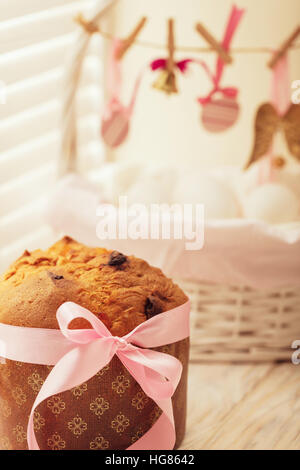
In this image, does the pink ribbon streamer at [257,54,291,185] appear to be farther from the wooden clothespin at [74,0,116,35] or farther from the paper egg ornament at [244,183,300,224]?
the wooden clothespin at [74,0,116,35]

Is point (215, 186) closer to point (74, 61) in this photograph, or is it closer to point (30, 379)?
point (74, 61)

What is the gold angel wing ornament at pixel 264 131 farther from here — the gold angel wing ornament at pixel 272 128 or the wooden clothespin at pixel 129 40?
the wooden clothespin at pixel 129 40

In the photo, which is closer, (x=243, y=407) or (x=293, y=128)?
(x=243, y=407)

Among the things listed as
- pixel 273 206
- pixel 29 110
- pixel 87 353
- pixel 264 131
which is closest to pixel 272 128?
pixel 264 131

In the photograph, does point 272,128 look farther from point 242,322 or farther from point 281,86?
point 242,322

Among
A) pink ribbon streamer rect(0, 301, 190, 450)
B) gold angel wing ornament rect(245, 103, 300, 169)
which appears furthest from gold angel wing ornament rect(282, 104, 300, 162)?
pink ribbon streamer rect(0, 301, 190, 450)
